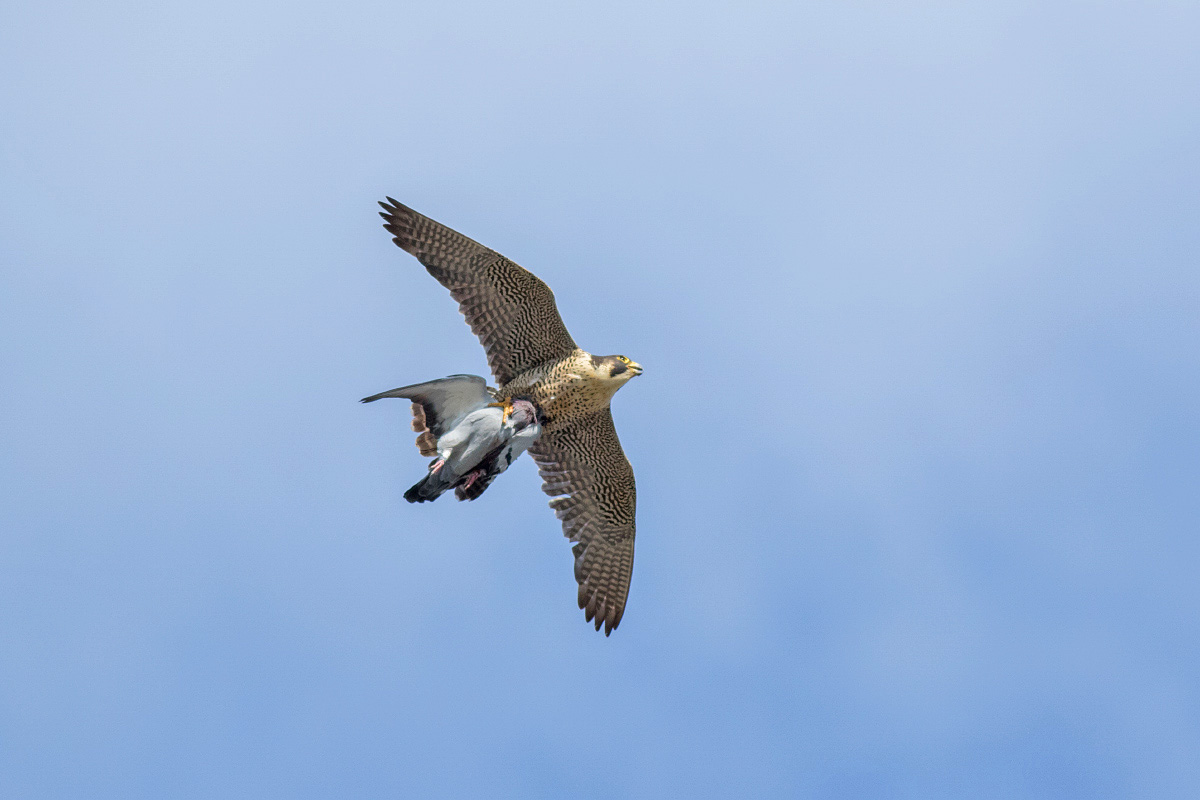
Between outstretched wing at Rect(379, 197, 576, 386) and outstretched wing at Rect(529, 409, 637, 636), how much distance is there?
139cm

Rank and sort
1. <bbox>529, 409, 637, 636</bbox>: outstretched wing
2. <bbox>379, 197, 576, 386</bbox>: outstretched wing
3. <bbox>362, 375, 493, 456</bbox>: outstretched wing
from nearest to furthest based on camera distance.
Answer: <bbox>362, 375, 493, 456</bbox>: outstretched wing, <bbox>379, 197, 576, 386</bbox>: outstretched wing, <bbox>529, 409, 637, 636</bbox>: outstretched wing

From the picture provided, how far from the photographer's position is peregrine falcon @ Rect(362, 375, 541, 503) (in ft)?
40.5

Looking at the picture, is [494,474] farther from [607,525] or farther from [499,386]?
[607,525]

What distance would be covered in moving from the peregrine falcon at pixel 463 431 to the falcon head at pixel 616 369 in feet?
2.92

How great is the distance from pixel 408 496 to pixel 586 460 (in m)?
2.46

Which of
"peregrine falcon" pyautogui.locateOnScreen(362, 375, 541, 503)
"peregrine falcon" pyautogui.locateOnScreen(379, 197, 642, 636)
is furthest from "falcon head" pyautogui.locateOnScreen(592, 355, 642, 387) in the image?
"peregrine falcon" pyautogui.locateOnScreen(362, 375, 541, 503)

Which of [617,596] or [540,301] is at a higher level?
[540,301]

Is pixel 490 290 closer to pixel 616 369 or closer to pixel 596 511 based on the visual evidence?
pixel 616 369

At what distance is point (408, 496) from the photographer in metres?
12.5

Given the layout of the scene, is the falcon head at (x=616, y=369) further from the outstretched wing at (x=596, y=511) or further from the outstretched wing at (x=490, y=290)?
the outstretched wing at (x=596, y=511)

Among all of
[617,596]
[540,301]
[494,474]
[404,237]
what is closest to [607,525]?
[617,596]

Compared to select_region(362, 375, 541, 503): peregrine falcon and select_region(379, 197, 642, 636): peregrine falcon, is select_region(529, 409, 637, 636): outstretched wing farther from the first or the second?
select_region(362, 375, 541, 503): peregrine falcon

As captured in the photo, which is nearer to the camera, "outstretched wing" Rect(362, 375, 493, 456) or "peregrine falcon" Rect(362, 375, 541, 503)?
"peregrine falcon" Rect(362, 375, 541, 503)

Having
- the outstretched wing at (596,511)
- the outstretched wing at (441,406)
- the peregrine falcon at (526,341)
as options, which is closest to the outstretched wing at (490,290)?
the peregrine falcon at (526,341)
